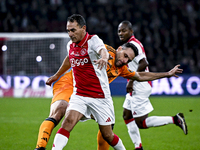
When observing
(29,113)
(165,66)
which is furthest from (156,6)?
(29,113)

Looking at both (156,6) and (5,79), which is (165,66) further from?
(5,79)

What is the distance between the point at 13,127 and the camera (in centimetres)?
718

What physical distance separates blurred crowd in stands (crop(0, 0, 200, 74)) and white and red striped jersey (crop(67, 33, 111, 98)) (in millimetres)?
11529

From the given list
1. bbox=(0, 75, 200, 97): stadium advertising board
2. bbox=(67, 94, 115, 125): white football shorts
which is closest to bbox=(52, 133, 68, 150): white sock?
bbox=(67, 94, 115, 125): white football shorts

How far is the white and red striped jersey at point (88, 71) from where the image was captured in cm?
371

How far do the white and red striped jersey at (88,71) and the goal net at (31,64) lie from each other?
9.41 metres

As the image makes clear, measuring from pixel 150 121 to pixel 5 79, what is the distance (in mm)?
9612

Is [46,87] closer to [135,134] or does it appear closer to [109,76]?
[135,134]

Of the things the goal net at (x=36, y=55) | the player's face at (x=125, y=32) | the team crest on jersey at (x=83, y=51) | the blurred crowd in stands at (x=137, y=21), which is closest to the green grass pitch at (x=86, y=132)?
the player's face at (x=125, y=32)

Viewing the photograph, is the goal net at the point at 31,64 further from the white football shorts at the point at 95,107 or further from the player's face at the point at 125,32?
the white football shorts at the point at 95,107

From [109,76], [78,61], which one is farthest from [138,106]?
[78,61]

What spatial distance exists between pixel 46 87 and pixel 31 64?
1.40 metres

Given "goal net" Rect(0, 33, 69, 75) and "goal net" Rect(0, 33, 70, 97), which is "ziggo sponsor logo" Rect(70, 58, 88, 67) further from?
"goal net" Rect(0, 33, 69, 75)

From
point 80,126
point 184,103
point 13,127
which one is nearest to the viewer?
point 13,127
